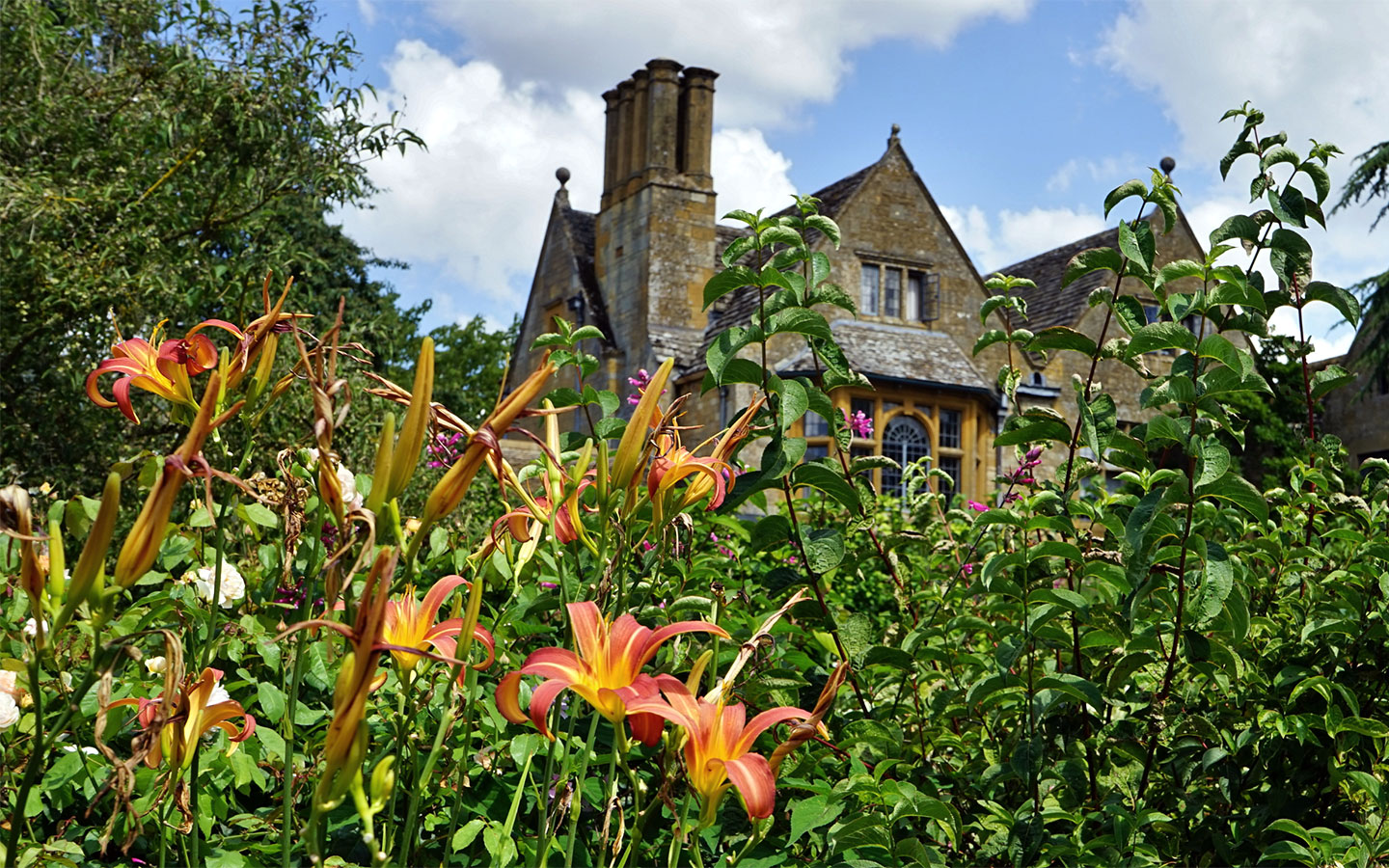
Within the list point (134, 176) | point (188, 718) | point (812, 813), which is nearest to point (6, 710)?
point (188, 718)

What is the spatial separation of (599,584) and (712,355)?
2.49 ft

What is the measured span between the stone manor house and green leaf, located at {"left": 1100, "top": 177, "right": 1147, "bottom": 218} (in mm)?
16188

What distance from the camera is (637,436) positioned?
122cm

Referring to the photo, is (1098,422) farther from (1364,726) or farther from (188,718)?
(188,718)

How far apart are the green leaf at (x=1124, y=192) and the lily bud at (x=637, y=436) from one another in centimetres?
145

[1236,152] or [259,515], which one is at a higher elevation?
[1236,152]

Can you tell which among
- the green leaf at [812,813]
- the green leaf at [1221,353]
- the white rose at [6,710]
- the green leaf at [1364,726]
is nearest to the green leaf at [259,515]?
the white rose at [6,710]

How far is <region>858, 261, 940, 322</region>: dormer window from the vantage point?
2012cm

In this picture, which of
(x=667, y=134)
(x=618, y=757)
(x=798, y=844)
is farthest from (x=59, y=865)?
(x=667, y=134)

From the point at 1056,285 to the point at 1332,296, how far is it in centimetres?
2097

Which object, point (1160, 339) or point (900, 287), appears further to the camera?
point (900, 287)

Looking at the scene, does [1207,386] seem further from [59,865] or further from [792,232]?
[59,865]

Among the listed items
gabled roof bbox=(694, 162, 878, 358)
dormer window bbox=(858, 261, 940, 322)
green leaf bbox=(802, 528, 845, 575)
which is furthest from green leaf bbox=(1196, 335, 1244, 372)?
dormer window bbox=(858, 261, 940, 322)

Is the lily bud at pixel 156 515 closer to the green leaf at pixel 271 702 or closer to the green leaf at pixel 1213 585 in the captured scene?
the green leaf at pixel 271 702
